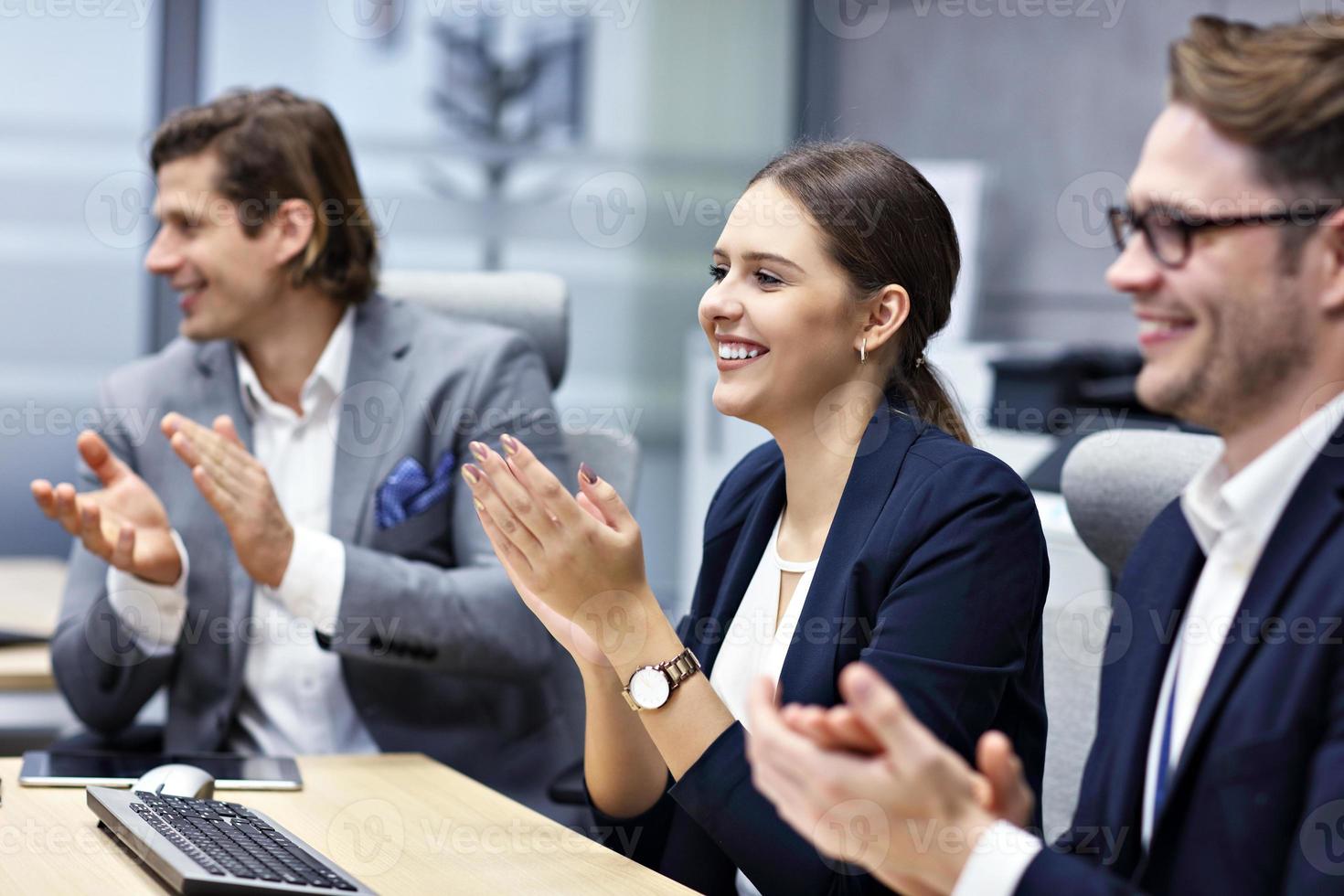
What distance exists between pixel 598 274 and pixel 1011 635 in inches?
148

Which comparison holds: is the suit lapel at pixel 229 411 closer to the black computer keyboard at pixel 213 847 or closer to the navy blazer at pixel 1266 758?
the black computer keyboard at pixel 213 847

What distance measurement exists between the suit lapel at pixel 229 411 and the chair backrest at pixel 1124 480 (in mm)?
1166

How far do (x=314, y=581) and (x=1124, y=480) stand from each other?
1.02m

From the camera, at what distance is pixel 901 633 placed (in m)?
1.27

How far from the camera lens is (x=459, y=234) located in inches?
184

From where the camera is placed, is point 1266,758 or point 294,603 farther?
point 294,603

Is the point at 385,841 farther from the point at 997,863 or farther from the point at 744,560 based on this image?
the point at 997,863

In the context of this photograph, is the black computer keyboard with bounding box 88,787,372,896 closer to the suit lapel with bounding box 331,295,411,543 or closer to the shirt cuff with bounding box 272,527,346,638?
the shirt cuff with bounding box 272,527,346,638

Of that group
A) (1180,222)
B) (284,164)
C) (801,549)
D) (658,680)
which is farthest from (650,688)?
(284,164)

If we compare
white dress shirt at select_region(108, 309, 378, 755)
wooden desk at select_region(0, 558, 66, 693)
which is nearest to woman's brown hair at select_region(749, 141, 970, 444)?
white dress shirt at select_region(108, 309, 378, 755)

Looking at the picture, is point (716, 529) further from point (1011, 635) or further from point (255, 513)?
point (255, 513)

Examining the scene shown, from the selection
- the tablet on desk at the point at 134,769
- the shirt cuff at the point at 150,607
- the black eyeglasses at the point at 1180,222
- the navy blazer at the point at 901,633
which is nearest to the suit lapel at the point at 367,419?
the shirt cuff at the point at 150,607

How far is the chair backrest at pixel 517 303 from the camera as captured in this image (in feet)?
7.47

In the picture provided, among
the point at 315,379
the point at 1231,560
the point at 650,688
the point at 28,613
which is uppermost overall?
the point at 1231,560
